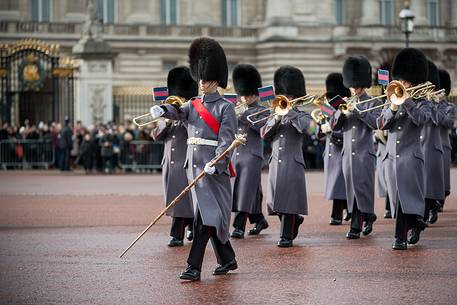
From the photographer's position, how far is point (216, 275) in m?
9.04

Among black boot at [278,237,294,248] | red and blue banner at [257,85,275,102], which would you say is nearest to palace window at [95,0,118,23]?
red and blue banner at [257,85,275,102]

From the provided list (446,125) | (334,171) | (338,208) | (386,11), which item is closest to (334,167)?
(334,171)

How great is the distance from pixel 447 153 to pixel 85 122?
13688 mm

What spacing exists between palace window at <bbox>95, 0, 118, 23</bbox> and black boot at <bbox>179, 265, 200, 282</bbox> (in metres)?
31.4

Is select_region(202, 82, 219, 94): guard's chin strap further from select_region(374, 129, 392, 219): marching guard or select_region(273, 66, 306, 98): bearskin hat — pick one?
select_region(374, 129, 392, 219): marching guard

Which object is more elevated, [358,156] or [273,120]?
[273,120]

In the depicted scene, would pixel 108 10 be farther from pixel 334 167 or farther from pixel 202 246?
pixel 202 246

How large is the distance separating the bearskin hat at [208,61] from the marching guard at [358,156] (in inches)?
100

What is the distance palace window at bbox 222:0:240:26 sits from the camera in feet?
136

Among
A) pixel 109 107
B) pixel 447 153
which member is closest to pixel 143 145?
pixel 109 107

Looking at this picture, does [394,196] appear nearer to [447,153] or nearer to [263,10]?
[447,153]

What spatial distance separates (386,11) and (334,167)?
2992cm

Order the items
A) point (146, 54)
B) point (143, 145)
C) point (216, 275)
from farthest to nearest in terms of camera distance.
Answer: point (146, 54), point (143, 145), point (216, 275)

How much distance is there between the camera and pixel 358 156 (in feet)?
39.2
